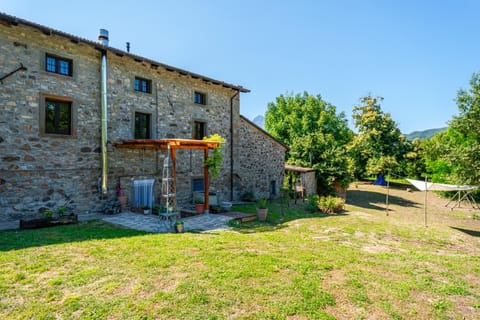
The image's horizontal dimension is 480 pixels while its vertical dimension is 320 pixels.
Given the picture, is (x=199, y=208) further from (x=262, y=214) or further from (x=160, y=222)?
(x=262, y=214)

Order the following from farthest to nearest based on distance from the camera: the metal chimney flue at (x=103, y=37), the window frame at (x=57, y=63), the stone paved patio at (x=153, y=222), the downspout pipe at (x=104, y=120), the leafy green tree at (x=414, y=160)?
the leafy green tree at (x=414, y=160) → the metal chimney flue at (x=103, y=37) → the downspout pipe at (x=104, y=120) → the window frame at (x=57, y=63) → the stone paved patio at (x=153, y=222)

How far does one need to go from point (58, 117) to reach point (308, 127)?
82.6 ft

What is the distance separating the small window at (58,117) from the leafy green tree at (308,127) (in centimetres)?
1508

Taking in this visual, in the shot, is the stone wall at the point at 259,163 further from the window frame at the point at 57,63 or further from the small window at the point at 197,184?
the window frame at the point at 57,63

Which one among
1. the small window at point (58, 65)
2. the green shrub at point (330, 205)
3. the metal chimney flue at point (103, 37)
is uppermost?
the metal chimney flue at point (103, 37)

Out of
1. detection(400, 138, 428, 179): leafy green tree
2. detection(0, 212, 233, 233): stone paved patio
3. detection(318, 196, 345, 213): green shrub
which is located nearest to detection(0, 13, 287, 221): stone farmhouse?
detection(0, 212, 233, 233): stone paved patio

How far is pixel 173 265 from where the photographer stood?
4957 mm

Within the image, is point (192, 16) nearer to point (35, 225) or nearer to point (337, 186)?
point (35, 225)

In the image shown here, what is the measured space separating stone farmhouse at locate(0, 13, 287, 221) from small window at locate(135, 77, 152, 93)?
0.04 m

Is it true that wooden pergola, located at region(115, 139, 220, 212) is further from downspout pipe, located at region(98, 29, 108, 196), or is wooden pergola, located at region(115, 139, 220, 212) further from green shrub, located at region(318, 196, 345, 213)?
green shrub, located at region(318, 196, 345, 213)

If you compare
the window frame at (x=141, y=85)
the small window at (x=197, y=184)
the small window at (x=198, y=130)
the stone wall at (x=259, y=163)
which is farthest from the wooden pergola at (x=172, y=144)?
the stone wall at (x=259, y=163)

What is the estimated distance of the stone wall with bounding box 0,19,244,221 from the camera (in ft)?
26.7

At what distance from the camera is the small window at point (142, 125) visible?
1127cm

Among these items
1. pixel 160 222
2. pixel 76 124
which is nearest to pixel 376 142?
pixel 160 222
